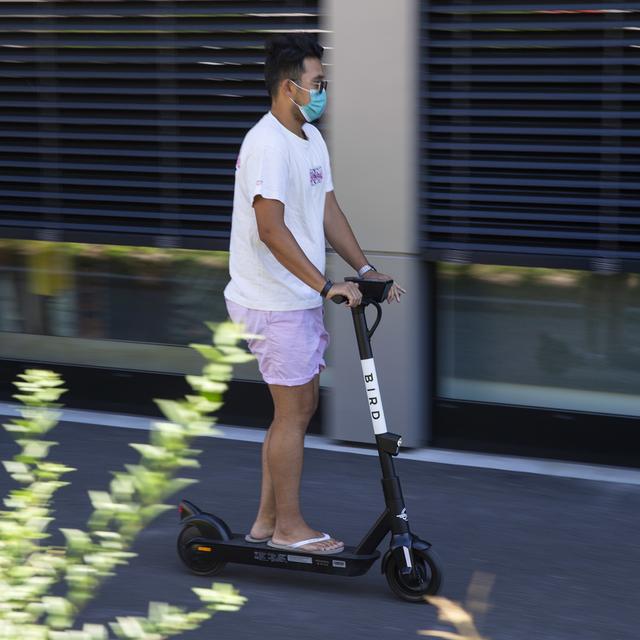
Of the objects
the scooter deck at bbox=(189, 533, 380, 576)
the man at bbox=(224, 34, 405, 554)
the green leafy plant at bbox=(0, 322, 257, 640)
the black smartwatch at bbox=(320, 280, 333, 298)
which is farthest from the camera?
the scooter deck at bbox=(189, 533, 380, 576)

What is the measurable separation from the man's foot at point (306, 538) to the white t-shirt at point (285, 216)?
33.7 inches

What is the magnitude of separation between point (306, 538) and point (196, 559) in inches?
17.7

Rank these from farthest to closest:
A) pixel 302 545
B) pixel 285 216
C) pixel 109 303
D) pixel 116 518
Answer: pixel 109 303, pixel 302 545, pixel 285 216, pixel 116 518

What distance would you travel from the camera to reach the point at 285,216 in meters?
4.40

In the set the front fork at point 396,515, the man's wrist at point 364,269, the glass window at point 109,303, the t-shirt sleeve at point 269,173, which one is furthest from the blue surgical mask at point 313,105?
the glass window at point 109,303

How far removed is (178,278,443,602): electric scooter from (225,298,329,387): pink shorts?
0.23 m

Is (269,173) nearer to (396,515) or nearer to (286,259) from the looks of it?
(286,259)

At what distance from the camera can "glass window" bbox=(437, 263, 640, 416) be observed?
604cm

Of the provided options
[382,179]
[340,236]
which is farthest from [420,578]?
[382,179]

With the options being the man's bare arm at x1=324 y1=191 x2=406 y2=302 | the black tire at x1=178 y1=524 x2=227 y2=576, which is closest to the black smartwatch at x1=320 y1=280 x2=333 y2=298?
the man's bare arm at x1=324 y1=191 x2=406 y2=302

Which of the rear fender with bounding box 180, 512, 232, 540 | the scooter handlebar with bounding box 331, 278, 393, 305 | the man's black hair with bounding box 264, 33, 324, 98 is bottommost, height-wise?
the rear fender with bounding box 180, 512, 232, 540

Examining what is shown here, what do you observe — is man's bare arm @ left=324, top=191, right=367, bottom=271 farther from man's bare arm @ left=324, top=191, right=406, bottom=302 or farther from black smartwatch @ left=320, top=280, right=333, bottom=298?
black smartwatch @ left=320, top=280, right=333, bottom=298

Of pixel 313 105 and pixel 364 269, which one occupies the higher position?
pixel 313 105

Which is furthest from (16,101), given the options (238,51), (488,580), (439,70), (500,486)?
(488,580)
